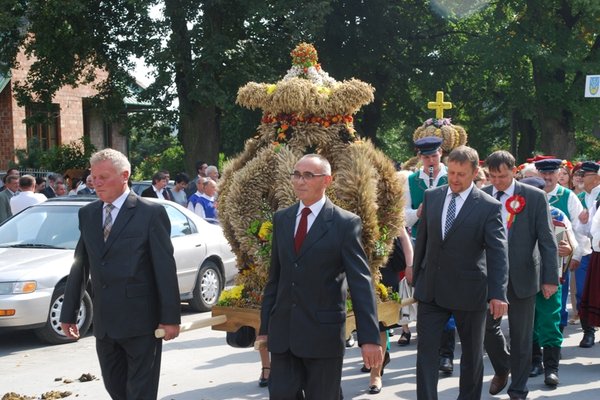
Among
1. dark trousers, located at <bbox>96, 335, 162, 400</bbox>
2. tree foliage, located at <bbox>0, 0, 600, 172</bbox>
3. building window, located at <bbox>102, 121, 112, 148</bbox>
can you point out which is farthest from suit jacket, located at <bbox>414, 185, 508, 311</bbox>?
building window, located at <bbox>102, 121, 112, 148</bbox>

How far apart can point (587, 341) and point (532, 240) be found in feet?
9.63

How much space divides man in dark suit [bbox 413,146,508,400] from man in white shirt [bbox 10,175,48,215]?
844cm

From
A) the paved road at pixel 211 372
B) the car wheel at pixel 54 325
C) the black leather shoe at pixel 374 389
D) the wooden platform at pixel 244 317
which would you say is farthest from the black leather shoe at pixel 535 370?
the car wheel at pixel 54 325

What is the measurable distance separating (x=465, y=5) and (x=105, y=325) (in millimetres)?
29410

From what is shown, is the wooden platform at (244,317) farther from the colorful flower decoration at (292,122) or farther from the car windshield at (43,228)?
the car windshield at (43,228)

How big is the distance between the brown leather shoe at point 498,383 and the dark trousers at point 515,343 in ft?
0.16

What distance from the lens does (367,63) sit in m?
30.5

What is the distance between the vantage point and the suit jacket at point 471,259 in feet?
20.8

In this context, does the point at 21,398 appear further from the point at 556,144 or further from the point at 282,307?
the point at 556,144

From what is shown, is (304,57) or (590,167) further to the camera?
(590,167)

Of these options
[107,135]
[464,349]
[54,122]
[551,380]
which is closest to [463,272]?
[464,349]

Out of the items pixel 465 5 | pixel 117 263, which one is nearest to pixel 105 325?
pixel 117 263

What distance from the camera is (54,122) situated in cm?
3250

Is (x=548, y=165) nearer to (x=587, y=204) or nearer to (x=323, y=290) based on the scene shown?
(x=587, y=204)
